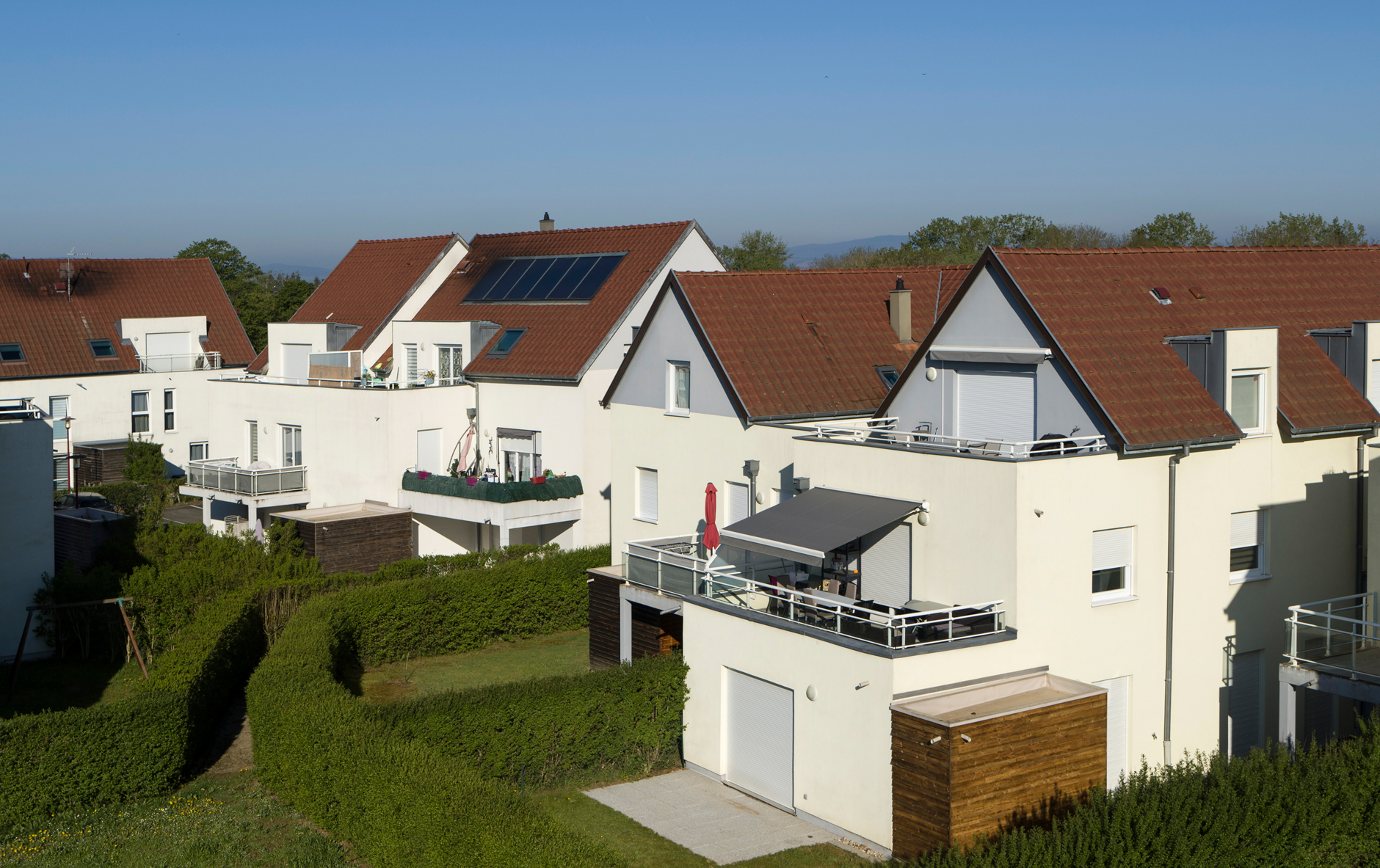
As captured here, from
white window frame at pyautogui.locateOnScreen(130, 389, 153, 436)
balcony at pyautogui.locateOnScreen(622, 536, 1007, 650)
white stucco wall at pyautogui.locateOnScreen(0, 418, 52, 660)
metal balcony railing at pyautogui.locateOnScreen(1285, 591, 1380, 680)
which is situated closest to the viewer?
metal balcony railing at pyautogui.locateOnScreen(1285, 591, 1380, 680)

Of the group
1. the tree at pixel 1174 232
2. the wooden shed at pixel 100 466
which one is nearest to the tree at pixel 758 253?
the tree at pixel 1174 232

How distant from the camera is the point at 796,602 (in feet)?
64.4

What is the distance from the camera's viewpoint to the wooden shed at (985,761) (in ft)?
53.4

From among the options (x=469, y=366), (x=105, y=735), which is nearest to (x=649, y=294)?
(x=469, y=366)

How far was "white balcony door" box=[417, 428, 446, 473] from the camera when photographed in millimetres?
37250

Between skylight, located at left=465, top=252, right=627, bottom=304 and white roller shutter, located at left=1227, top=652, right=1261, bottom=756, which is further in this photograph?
skylight, located at left=465, top=252, right=627, bottom=304

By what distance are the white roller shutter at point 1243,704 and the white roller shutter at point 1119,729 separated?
2.31m

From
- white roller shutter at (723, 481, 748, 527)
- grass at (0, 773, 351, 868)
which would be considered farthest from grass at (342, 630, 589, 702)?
grass at (0, 773, 351, 868)

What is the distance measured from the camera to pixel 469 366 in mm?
38000

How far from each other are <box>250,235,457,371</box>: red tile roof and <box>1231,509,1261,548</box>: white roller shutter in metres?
29.7

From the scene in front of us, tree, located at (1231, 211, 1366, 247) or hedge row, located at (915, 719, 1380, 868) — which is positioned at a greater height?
tree, located at (1231, 211, 1366, 247)

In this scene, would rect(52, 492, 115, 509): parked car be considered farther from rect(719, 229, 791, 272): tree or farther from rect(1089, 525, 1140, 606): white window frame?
rect(719, 229, 791, 272): tree

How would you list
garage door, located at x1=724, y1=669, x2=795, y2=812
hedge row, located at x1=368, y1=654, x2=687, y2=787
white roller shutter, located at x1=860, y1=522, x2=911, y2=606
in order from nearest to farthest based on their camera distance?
hedge row, located at x1=368, y1=654, x2=687, y2=787
garage door, located at x1=724, y1=669, x2=795, y2=812
white roller shutter, located at x1=860, y1=522, x2=911, y2=606

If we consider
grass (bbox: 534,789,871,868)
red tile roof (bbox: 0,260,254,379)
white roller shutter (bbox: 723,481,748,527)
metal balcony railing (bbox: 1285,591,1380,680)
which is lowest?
grass (bbox: 534,789,871,868)
